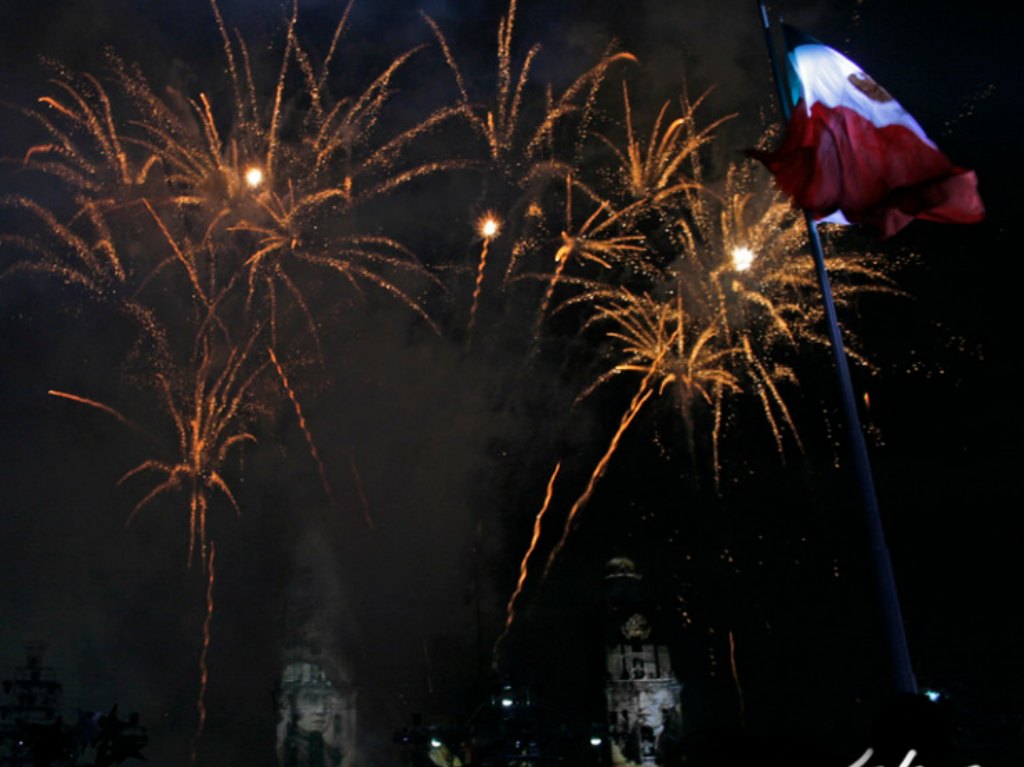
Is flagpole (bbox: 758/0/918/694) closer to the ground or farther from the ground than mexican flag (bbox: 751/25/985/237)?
closer to the ground

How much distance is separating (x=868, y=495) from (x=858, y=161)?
5.22 metres

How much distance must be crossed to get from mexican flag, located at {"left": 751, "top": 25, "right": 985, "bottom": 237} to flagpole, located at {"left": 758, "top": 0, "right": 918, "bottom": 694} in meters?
0.55

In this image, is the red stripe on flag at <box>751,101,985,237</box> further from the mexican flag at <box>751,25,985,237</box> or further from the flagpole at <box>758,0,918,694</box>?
the flagpole at <box>758,0,918,694</box>

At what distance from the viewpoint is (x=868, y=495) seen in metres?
13.8

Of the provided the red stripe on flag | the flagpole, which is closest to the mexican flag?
the red stripe on flag

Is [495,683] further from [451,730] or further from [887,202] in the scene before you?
[887,202]

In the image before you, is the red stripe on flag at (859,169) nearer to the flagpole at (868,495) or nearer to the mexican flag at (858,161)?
the mexican flag at (858,161)

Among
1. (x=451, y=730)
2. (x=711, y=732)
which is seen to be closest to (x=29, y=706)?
(x=451, y=730)

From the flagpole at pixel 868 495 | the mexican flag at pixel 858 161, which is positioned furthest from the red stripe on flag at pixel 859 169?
the flagpole at pixel 868 495

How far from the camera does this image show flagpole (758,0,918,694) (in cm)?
1220

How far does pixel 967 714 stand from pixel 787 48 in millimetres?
43204

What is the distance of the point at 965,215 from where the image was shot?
14906mm

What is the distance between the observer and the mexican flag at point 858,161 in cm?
1514

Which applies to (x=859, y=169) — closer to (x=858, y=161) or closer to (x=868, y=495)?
(x=858, y=161)
